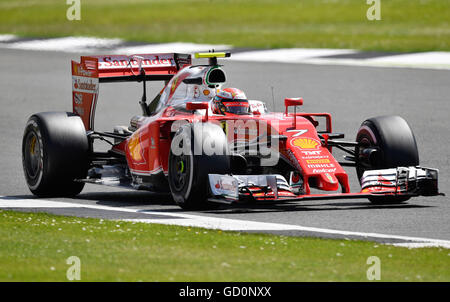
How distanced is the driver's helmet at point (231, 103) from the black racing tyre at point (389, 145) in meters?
1.51

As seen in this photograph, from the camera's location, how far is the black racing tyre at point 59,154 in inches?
524

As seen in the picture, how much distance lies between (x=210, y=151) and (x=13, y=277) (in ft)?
12.6

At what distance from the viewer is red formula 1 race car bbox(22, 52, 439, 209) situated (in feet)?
39.1

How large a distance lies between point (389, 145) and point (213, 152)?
7.29 ft

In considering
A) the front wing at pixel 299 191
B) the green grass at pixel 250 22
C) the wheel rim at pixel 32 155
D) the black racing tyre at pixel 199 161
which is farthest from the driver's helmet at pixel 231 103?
the green grass at pixel 250 22

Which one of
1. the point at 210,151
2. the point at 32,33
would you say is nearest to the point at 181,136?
the point at 210,151

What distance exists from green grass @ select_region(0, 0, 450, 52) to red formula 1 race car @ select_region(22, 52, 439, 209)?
58.2ft

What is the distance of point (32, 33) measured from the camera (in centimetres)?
3728

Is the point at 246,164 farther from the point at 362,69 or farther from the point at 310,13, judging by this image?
the point at 310,13

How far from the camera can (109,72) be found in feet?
48.8
